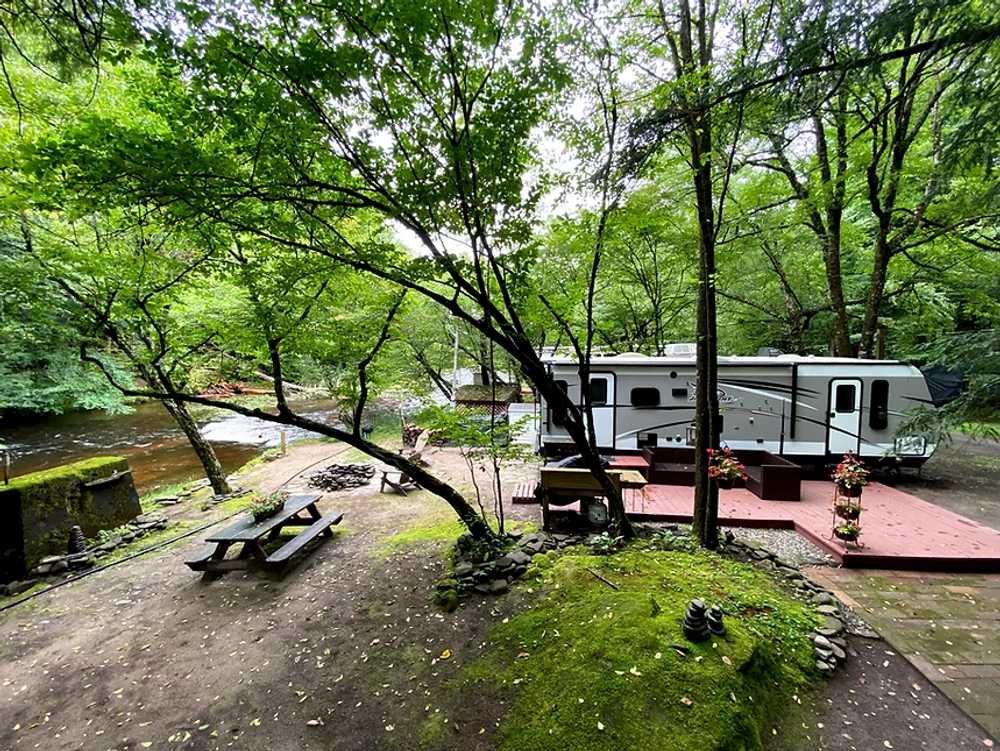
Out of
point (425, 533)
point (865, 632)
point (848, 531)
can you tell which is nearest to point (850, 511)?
point (848, 531)

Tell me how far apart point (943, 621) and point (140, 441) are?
19.9 meters

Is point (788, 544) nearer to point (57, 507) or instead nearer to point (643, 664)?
point (643, 664)

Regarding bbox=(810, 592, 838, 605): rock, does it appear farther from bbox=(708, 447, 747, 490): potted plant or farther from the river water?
the river water

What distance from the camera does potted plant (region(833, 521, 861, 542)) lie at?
15.5 ft

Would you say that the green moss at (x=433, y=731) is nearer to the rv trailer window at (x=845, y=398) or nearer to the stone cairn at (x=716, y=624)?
the stone cairn at (x=716, y=624)

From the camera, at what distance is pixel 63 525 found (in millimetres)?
6082

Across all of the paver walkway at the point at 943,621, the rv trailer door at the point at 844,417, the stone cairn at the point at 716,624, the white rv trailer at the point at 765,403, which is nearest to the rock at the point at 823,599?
the paver walkway at the point at 943,621

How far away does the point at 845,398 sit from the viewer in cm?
804

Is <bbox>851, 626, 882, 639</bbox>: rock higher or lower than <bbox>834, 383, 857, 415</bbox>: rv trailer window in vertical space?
lower

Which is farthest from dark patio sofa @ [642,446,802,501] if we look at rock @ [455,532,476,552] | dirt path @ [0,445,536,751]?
dirt path @ [0,445,536,751]

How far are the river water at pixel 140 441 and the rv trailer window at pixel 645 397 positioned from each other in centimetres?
1165

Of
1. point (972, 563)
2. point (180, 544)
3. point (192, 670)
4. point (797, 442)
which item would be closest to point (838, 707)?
point (972, 563)

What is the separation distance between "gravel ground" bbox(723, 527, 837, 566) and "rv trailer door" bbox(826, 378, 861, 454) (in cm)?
370

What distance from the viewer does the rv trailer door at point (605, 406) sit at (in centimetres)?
899
